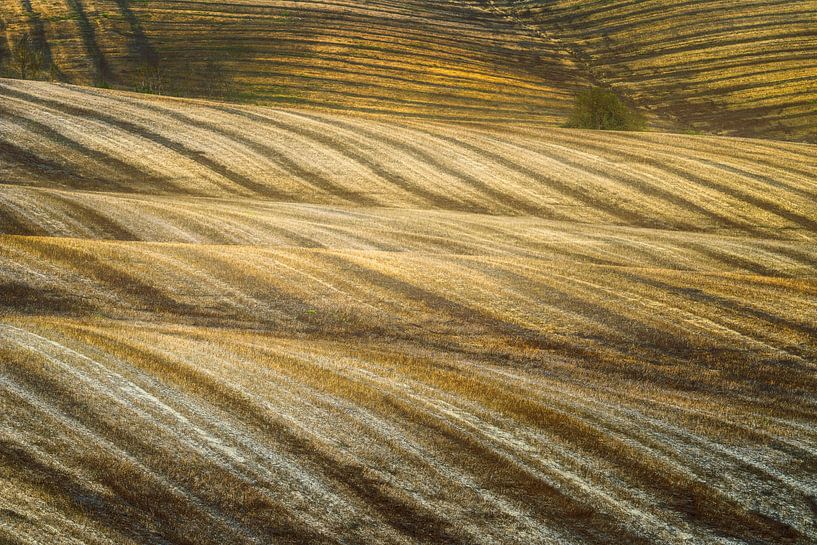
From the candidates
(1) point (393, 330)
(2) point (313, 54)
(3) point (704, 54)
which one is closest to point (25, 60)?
(2) point (313, 54)

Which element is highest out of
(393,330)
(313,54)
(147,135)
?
(313,54)

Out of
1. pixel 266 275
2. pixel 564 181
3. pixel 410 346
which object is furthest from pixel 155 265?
pixel 564 181

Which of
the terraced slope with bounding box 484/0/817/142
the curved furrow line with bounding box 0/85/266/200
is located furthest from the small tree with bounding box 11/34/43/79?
the terraced slope with bounding box 484/0/817/142

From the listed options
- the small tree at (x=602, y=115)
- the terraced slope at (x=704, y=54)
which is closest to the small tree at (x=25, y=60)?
the small tree at (x=602, y=115)

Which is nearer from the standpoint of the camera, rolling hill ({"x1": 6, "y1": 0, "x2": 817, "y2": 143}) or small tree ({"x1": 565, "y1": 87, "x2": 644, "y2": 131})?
small tree ({"x1": 565, "y1": 87, "x2": 644, "y2": 131})

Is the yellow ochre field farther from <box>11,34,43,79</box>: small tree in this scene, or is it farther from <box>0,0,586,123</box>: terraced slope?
<box>11,34,43,79</box>: small tree

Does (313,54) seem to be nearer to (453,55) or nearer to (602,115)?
(453,55)
